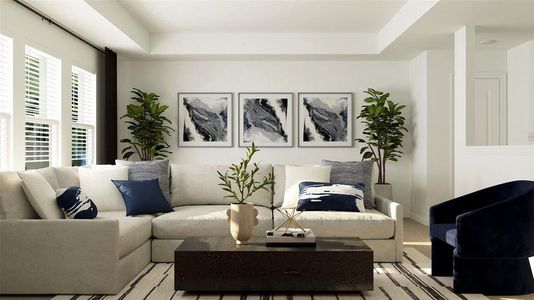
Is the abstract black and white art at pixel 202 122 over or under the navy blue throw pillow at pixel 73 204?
over

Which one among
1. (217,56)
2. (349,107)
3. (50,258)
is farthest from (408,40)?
(50,258)

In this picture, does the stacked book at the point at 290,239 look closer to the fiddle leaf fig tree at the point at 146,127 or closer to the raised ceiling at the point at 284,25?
the raised ceiling at the point at 284,25

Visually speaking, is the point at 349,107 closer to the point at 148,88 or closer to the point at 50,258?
the point at 148,88

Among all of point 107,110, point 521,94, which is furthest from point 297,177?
point 521,94

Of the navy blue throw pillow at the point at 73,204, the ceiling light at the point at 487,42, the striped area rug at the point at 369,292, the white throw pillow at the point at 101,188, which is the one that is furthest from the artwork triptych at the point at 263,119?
the navy blue throw pillow at the point at 73,204

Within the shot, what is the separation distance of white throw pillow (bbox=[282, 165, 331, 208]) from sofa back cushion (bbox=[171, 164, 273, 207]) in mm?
260

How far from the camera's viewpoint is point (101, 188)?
4746 mm

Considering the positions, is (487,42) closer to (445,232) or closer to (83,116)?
(445,232)

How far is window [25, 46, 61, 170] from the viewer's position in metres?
4.96

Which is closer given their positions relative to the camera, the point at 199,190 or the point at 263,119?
the point at 199,190

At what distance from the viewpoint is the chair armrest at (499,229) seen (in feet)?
11.2

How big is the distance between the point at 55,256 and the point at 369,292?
2202 mm

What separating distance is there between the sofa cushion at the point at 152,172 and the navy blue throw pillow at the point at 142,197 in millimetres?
190

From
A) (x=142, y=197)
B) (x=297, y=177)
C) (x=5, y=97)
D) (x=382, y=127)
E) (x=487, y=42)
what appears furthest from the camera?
(x=382, y=127)
